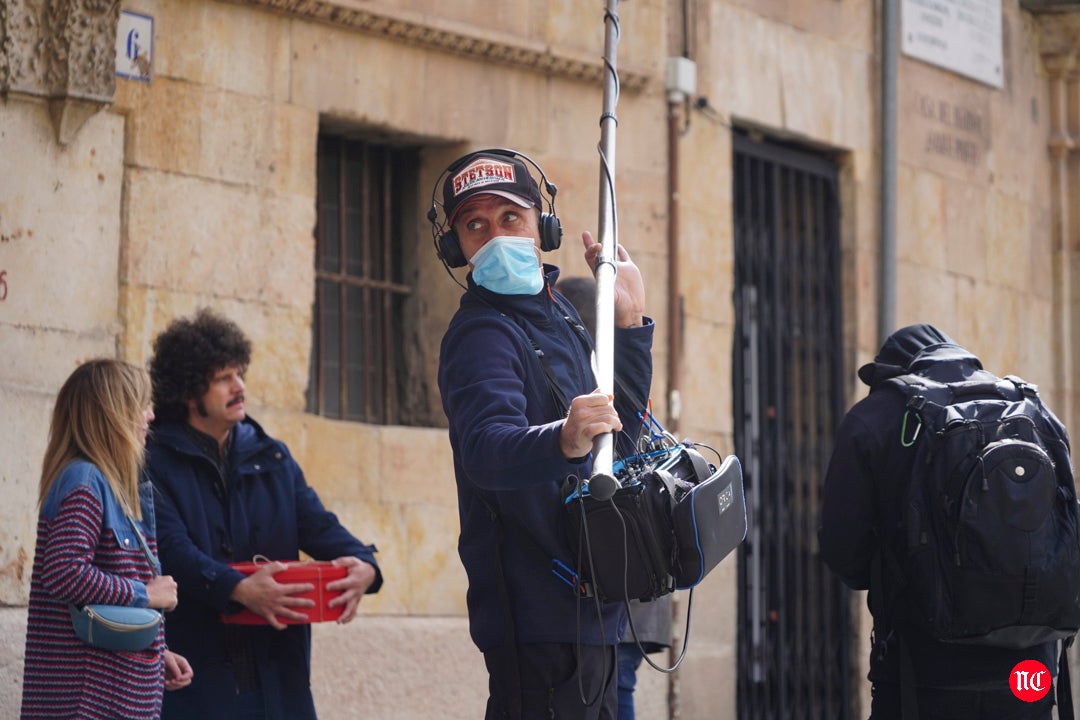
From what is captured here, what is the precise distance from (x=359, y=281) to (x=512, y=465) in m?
4.57

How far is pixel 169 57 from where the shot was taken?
7176 millimetres

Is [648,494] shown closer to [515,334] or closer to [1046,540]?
[515,334]

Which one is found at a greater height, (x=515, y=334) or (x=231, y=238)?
(x=231, y=238)

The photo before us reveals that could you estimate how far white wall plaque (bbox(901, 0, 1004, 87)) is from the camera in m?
10.9

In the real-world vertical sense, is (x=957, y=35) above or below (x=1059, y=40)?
below

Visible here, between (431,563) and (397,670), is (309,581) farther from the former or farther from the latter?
(431,563)

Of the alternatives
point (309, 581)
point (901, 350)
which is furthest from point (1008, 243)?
point (309, 581)

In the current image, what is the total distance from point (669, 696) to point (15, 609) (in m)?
3.53

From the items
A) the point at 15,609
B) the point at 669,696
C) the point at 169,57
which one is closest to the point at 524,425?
the point at 15,609

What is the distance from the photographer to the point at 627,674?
228 inches

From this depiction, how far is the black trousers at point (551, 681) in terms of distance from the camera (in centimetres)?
391

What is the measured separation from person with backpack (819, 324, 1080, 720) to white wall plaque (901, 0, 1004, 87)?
5985 mm

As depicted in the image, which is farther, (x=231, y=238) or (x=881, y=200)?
(x=881, y=200)

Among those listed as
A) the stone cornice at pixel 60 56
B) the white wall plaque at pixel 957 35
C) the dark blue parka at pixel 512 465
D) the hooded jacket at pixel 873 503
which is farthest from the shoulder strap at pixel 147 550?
the white wall plaque at pixel 957 35
